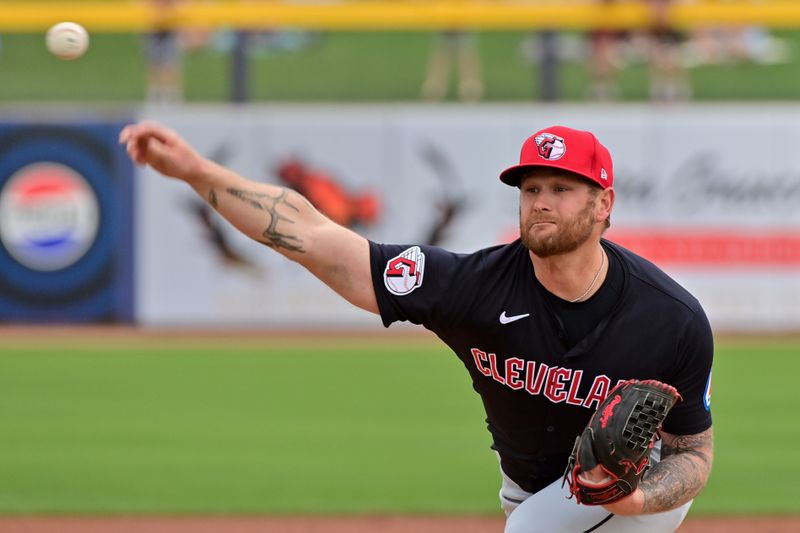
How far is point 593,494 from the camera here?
145 inches

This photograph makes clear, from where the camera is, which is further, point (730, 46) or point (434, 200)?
point (730, 46)

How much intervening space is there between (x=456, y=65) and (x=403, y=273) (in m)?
11.6

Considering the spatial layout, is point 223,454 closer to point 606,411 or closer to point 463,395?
point 463,395

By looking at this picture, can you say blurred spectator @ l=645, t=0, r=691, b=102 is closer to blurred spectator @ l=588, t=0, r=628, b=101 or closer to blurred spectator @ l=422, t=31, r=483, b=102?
blurred spectator @ l=588, t=0, r=628, b=101

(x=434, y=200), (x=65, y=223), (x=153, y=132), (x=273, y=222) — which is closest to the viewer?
(x=153, y=132)

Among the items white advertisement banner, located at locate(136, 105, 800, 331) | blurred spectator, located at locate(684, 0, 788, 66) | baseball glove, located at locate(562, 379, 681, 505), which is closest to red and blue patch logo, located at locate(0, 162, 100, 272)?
white advertisement banner, located at locate(136, 105, 800, 331)

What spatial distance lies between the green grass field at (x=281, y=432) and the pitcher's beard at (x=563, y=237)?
10.3ft

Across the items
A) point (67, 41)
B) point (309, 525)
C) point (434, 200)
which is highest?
point (67, 41)

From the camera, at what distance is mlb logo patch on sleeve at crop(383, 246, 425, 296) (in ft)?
13.2

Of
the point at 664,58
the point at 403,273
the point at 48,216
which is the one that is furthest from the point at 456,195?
the point at 403,273

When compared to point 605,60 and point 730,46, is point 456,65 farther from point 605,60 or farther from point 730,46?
point 730,46

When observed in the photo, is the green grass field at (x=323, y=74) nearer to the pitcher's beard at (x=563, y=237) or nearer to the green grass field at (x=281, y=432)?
the green grass field at (x=281, y=432)

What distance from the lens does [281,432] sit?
343 inches

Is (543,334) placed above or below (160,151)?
below
